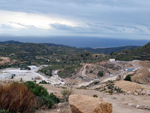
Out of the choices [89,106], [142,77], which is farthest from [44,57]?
Answer: [89,106]

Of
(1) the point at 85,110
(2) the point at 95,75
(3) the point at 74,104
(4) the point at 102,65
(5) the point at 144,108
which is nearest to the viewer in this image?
(1) the point at 85,110

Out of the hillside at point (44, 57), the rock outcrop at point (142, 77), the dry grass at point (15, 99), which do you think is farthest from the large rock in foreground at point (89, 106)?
the hillside at point (44, 57)

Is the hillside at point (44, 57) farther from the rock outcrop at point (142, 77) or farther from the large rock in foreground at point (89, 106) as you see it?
the large rock in foreground at point (89, 106)

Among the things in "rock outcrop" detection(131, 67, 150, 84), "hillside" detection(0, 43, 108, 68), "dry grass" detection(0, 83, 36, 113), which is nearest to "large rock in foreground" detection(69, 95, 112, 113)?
"dry grass" detection(0, 83, 36, 113)

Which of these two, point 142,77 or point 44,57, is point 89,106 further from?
point 44,57

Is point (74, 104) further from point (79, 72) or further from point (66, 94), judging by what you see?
point (79, 72)

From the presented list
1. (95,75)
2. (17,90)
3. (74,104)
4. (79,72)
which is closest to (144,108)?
(74,104)

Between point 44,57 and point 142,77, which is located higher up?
point 142,77

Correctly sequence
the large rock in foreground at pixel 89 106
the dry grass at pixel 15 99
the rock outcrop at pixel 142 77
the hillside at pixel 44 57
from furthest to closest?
the hillside at pixel 44 57, the rock outcrop at pixel 142 77, the dry grass at pixel 15 99, the large rock in foreground at pixel 89 106

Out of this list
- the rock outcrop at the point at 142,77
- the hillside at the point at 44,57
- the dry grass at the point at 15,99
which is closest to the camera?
the dry grass at the point at 15,99
